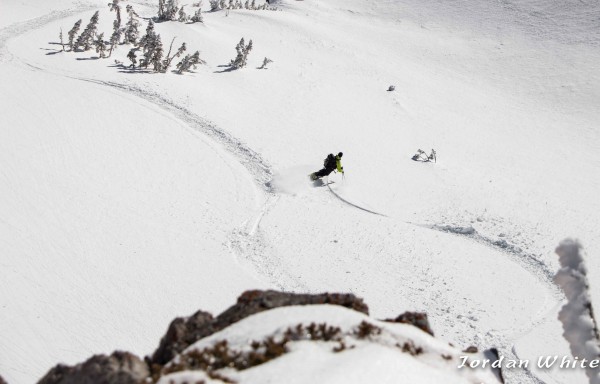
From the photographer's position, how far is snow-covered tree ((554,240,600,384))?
25.9 feet

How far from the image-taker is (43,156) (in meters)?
19.8

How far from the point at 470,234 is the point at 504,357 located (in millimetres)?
6017

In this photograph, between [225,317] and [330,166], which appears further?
[330,166]

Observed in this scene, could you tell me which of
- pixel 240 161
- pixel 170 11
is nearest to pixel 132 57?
pixel 170 11

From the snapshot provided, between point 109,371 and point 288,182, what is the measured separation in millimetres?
14311

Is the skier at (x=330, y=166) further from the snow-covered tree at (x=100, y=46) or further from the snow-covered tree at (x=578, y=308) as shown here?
the snow-covered tree at (x=100, y=46)

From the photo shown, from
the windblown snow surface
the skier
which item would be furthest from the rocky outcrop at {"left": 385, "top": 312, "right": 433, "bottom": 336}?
the skier

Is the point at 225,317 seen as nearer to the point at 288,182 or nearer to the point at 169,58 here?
the point at 288,182

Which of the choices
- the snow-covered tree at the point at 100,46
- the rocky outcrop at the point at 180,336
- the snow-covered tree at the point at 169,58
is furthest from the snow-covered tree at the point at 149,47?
the rocky outcrop at the point at 180,336

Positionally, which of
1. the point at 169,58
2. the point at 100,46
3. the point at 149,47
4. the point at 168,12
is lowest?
the point at 169,58

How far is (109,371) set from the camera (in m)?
7.02

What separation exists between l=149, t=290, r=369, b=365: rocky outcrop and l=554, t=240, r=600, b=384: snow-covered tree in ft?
10.5

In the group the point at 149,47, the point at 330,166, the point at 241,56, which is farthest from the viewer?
the point at 241,56

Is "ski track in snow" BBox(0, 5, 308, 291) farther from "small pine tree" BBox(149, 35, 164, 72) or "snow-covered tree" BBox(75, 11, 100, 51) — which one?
"snow-covered tree" BBox(75, 11, 100, 51)
